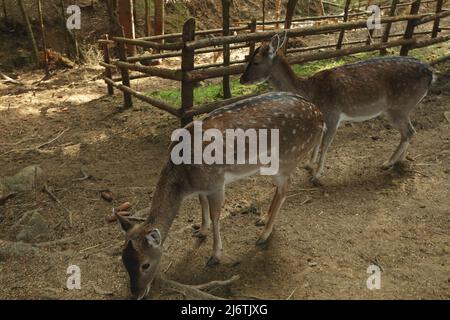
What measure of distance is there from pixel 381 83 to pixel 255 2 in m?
13.8

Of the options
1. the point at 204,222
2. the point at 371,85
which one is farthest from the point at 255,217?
the point at 371,85

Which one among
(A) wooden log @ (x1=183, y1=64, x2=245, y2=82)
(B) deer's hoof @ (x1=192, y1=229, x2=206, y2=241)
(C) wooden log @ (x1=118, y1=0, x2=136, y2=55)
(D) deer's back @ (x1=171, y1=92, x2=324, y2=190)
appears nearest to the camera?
(D) deer's back @ (x1=171, y1=92, x2=324, y2=190)

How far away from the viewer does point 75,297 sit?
334 cm

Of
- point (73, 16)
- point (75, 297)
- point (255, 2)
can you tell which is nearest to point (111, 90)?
point (73, 16)

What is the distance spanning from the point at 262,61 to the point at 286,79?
1.29 feet

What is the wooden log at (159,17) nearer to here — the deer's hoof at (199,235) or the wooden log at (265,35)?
the wooden log at (265,35)

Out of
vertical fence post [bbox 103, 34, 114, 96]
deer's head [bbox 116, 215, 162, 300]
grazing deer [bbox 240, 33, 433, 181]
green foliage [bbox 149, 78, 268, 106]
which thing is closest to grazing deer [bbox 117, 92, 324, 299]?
deer's head [bbox 116, 215, 162, 300]

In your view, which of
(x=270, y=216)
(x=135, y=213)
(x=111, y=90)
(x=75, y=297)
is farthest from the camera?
(x=111, y=90)

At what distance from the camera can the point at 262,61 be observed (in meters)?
5.38

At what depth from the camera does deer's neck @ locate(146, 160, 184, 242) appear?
337 centimetres

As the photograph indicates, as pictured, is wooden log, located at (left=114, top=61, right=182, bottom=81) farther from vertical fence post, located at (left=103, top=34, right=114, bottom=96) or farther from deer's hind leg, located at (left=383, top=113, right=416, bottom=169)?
deer's hind leg, located at (left=383, top=113, right=416, bottom=169)

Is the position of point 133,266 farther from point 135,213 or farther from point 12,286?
point 135,213

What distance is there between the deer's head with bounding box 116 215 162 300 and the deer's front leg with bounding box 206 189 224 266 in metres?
0.65

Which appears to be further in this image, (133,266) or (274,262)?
(274,262)
